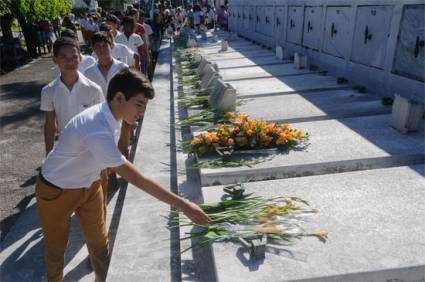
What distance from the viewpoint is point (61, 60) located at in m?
3.13

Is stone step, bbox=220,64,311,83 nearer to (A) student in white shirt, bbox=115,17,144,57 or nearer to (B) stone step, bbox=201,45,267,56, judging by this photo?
(A) student in white shirt, bbox=115,17,144,57

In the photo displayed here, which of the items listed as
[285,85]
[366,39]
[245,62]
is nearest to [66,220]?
[285,85]

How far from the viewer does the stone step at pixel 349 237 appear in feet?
7.40

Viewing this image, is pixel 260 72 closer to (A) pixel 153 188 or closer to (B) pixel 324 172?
(B) pixel 324 172

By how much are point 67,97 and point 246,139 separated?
6.19ft

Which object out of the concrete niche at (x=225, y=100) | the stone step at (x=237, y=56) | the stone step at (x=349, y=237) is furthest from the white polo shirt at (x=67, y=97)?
the stone step at (x=237, y=56)

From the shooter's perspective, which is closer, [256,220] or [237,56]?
[256,220]

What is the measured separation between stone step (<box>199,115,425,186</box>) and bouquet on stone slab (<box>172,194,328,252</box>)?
0.62 metres

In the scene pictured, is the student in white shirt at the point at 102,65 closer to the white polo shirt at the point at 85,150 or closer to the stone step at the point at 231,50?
the white polo shirt at the point at 85,150

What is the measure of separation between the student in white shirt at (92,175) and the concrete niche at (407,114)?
3.17 m

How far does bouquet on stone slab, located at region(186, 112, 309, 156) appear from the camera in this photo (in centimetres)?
401

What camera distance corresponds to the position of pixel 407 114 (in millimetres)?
4273

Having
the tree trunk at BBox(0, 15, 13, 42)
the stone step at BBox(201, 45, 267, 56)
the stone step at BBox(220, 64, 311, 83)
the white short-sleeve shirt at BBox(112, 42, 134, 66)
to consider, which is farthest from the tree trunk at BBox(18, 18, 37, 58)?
the white short-sleeve shirt at BBox(112, 42, 134, 66)

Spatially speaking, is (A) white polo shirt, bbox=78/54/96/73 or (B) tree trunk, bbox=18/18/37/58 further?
(B) tree trunk, bbox=18/18/37/58
